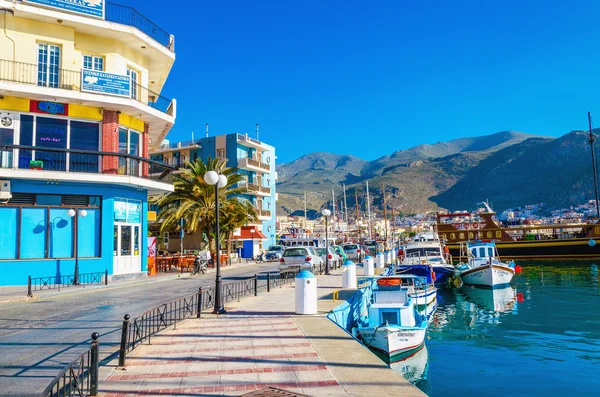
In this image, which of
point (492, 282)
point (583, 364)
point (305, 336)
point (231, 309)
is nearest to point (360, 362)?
point (305, 336)

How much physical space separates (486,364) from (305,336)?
19.7 ft

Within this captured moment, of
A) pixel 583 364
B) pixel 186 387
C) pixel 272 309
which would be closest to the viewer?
pixel 186 387

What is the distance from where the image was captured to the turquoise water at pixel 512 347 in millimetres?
11273

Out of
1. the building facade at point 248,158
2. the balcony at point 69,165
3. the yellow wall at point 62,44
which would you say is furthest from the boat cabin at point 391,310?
the building facade at point 248,158

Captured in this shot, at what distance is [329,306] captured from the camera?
1410 cm

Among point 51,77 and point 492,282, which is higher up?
point 51,77

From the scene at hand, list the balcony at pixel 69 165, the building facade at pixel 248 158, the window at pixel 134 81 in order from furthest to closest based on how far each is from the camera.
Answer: the building facade at pixel 248 158
the window at pixel 134 81
the balcony at pixel 69 165

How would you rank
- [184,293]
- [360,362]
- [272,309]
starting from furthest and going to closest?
1. [184,293]
2. [272,309]
3. [360,362]

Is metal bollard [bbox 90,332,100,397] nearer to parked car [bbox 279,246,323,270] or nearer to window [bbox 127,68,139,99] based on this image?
parked car [bbox 279,246,323,270]

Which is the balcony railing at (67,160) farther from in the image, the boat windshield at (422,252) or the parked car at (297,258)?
the boat windshield at (422,252)

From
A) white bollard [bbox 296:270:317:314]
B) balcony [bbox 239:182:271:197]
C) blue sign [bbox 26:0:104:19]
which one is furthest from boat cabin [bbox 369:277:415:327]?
balcony [bbox 239:182:271:197]

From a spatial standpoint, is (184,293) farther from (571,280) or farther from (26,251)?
(571,280)

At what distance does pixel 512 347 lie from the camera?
1484 cm

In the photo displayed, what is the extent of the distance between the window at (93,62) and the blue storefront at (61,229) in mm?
6776
